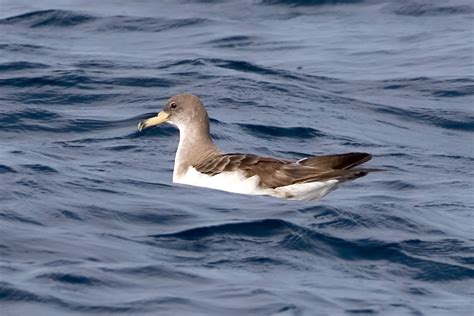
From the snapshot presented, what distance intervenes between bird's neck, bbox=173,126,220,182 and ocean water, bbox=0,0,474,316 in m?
0.30

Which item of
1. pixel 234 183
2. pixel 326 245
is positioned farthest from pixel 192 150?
pixel 326 245

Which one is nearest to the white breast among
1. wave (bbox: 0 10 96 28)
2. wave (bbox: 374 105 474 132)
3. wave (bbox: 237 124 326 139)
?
wave (bbox: 237 124 326 139)

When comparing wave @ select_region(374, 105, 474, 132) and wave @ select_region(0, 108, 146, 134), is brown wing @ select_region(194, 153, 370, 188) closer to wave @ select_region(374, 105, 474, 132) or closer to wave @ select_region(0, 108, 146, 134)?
wave @ select_region(0, 108, 146, 134)

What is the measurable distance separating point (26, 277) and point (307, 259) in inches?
84.7

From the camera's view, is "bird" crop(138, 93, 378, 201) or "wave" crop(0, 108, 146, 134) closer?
"bird" crop(138, 93, 378, 201)

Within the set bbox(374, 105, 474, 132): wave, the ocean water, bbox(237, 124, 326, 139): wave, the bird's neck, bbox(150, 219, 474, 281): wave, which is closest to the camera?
the ocean water

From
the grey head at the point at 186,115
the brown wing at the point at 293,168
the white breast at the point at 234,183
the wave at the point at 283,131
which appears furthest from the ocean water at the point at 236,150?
the grey head at the point at 186,115

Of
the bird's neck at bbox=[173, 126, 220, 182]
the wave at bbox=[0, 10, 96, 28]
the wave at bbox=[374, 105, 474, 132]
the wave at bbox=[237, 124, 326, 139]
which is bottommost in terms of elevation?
the wave at bbox=[374, 105, 474, 132]

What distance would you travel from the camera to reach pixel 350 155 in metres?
13.0

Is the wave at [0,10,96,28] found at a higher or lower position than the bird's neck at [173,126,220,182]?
higher

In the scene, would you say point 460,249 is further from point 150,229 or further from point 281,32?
point 281,32

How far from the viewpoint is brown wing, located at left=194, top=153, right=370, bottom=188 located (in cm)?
1281

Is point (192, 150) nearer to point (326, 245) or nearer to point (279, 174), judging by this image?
point (279, 174)

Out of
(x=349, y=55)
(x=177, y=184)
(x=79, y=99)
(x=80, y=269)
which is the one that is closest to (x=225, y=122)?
(x=79, y=99)
